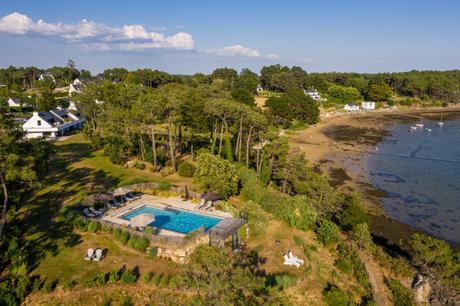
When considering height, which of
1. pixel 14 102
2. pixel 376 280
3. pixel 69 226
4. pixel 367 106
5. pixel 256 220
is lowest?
pixel 376 280

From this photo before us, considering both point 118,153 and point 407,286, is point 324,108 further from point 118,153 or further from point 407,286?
point 407,286

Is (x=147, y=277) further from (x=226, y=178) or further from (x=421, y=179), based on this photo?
(x=421, y=179)

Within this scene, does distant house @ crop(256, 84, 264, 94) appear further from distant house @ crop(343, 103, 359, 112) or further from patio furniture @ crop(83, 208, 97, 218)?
patio furniture @ crop(83, 208, 97, 218)

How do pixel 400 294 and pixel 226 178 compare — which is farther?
pixel 226 178

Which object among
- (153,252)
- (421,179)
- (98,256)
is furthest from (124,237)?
(421,179)

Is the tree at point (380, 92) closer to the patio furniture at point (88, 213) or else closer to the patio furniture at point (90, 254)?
the patio furniture at point (88, 213)

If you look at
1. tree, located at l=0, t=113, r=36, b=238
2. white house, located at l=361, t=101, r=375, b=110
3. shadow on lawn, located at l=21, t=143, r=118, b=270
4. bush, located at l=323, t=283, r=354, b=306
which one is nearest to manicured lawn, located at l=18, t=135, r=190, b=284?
shadow on lawn, located at l=21, t=143, r=118, b=270

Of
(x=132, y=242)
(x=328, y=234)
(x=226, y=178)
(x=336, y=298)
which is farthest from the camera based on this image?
(x=226, y=178)
